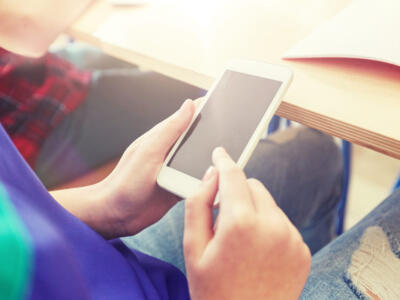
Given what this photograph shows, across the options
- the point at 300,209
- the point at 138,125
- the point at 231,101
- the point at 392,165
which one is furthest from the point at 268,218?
the point at 392,165

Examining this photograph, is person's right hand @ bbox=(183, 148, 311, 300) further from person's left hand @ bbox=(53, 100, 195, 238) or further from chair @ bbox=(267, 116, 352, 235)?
chair @ bbox=(267, 116, 352, 235)

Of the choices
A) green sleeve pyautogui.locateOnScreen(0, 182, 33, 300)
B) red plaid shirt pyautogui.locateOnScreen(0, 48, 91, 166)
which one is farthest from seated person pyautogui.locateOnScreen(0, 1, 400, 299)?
red plaid shirt pyautogui.locateOnScreen(0, 48, 91, 166)

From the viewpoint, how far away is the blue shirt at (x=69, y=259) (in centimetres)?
20

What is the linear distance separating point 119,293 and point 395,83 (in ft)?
1.10

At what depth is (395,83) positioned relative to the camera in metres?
0.37

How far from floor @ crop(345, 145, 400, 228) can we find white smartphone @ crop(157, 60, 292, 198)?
2.70 feet

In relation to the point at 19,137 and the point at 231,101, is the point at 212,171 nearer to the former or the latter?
the point at 231,101

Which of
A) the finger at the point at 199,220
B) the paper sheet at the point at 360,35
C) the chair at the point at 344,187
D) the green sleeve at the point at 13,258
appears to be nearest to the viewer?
the green sleeve at the point at 13,258

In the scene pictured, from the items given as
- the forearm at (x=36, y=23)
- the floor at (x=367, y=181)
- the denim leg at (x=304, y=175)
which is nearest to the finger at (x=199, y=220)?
the denim leg at (x=304, y=175)

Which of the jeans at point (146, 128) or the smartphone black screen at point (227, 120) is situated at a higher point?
the smartphone black screen at point (227, 120)

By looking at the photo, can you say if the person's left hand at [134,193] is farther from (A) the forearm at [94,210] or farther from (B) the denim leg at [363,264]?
(B) the denim leg at [363,264]

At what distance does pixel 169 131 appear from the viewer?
1.38 feet

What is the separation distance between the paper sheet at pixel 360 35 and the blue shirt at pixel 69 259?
30 centimetres

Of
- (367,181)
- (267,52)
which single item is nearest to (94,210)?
(267,52)
